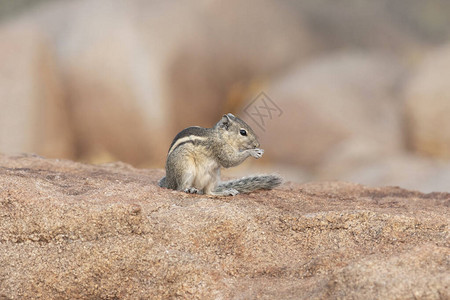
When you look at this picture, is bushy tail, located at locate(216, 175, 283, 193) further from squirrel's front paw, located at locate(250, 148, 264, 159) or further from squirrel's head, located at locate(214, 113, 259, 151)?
squirrel's head, located at locate(214, 113, 259, 151)

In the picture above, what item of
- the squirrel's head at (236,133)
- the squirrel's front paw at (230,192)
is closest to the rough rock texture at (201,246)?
the squirrel's front paw at (230,192)

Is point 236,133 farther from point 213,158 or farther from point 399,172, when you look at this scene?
point 399,172

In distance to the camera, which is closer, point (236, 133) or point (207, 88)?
point (236, 133)

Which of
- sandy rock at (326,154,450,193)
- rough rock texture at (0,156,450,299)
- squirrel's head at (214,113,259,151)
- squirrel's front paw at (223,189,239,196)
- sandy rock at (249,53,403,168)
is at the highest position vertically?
sandy rock at (249,53,403,168)

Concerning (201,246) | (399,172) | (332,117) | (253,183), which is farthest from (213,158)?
(332,117)
